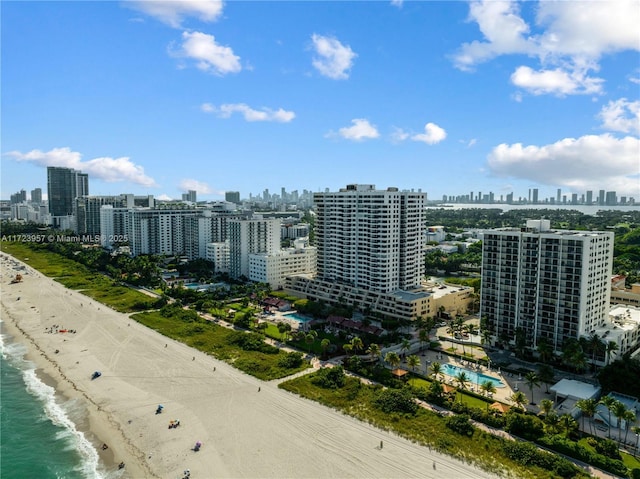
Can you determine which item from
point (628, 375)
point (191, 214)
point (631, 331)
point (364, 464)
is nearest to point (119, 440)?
point (364, 464)

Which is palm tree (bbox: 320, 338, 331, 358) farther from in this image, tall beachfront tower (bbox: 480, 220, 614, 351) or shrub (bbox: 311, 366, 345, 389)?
tall beachfront tower (bbox: 480, 220, 614, 351)

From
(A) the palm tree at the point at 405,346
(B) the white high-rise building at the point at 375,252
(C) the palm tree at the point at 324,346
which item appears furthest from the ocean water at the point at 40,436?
(B) the white high-rise building at the point at 375,252

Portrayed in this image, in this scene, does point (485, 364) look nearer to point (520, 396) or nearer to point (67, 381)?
point (520, 396)

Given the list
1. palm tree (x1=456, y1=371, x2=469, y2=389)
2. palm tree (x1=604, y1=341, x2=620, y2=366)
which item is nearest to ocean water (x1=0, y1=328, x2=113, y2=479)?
palm tree (x1=456, y1=371, x2=469, y2=389)

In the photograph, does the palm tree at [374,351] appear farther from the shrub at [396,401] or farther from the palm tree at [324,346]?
the shrub at [396,401]

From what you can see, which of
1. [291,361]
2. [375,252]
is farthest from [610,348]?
[375,252]

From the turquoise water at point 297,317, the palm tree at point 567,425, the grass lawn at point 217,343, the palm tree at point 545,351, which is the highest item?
the palm tree at point 545,351

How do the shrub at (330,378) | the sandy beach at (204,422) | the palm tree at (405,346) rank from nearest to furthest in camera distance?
the sandy beach at (204,422)
the shrub at (330,378)
the palm tree at (405,346)
